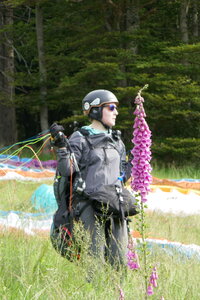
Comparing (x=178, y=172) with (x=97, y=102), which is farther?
(x=178, y=172)

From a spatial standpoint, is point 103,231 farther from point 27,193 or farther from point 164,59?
point 164,59

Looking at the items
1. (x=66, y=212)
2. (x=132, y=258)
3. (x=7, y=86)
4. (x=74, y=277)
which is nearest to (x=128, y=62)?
(x=7, y=86)

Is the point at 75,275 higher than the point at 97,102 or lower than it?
lower

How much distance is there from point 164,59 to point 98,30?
2671mm

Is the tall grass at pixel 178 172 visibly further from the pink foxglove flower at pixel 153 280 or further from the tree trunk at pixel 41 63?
the pink foxglove flower at pixel 153 280

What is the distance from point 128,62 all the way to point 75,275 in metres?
12.2

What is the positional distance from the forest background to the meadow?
373 inches

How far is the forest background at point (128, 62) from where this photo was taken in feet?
47.6

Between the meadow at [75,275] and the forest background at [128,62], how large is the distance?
31.1 feet

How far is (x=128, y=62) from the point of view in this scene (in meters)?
15.5

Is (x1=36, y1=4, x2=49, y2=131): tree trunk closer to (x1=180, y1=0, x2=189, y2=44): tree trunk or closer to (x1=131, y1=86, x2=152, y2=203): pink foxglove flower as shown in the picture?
(x1=180, y1=0, x2=189, y2=44): tree trunk

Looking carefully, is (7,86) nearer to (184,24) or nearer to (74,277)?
(184,24)

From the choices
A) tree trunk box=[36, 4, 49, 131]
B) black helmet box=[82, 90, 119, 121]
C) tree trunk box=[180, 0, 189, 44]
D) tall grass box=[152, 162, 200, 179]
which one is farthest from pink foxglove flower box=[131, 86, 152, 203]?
tree trunk box=[36, 4, 49, 131]

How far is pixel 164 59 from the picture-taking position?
15.3 m
